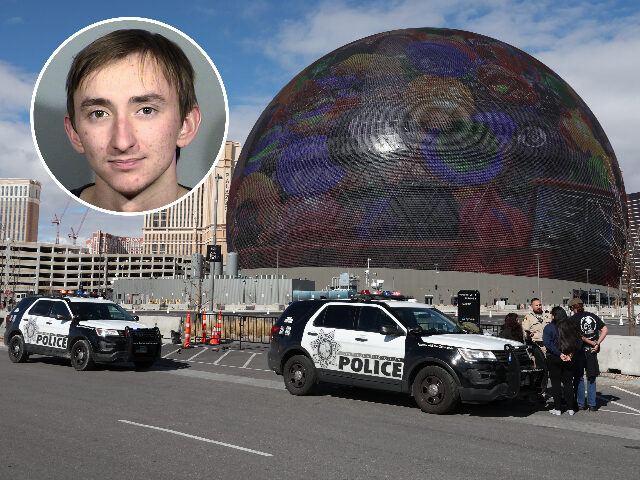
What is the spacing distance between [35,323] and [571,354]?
545 inches

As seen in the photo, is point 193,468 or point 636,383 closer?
point 193,468

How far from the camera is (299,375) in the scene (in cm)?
1295

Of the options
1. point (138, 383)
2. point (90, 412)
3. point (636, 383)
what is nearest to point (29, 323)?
point (138, 383)

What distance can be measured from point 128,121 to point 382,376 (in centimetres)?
696

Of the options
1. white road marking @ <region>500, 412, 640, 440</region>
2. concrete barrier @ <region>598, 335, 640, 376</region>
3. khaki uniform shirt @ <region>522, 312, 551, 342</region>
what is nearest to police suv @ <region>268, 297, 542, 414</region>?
white road marking @ <region>500, 412, 640, 440</region>

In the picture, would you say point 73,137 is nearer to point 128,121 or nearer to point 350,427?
point 128,121

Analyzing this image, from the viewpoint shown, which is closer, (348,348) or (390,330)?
(390,330)

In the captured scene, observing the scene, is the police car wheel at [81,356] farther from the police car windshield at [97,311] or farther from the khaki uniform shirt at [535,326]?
the khaki uniform shirt at [535,326]

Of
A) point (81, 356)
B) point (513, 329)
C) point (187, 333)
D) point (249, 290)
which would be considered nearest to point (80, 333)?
point (81, 356)

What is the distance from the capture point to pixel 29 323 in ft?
58.1

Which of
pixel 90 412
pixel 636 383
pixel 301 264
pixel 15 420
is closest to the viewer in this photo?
pixel 15 420

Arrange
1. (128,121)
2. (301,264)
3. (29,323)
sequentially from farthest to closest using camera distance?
(301,264)
(29,323)
(128,121)

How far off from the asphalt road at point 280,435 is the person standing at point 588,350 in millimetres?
406

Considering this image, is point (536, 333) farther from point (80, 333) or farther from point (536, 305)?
point (80, 333)
